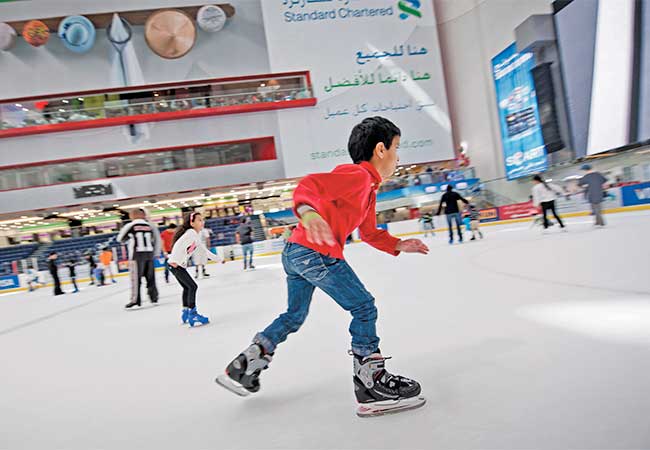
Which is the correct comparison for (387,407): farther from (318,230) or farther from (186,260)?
(186,260)

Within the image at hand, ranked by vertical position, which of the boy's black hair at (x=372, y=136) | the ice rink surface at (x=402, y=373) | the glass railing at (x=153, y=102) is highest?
the glass railing at (x=153, y=102)

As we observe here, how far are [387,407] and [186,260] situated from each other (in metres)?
2.89

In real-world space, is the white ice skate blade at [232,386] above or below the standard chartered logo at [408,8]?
below

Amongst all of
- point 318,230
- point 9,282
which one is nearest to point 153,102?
point 9,282

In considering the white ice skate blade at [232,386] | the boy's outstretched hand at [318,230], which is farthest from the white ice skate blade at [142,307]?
the boy's outstretched hand at [318,230]

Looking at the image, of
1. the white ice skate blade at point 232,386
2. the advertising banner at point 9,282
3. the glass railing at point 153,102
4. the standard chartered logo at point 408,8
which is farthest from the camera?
the standard chartered logo at point 408,8

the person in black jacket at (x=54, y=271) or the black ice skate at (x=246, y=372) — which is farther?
the person in black jacket at (x=54, y=271)

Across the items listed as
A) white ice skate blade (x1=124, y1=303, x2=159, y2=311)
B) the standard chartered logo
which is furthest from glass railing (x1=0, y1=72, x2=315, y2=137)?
white ice skate blade (x1=124, y1=303, x2=159, y2=311)

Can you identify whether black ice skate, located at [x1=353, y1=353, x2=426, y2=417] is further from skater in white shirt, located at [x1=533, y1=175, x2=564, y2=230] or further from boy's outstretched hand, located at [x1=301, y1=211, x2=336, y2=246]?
skater in white shirt, located at [x1=533, y1=175, x2=564, y2=230]

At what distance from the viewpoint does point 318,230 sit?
1.36 metres

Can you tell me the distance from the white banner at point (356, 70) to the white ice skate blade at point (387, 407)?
20097mm

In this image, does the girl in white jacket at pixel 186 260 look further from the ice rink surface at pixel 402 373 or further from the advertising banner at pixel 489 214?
the advertising banner at pixel 489 214

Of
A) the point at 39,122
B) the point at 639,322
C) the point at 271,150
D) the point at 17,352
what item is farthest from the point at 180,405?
the point at 39,122

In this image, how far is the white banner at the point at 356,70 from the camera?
21625mm
